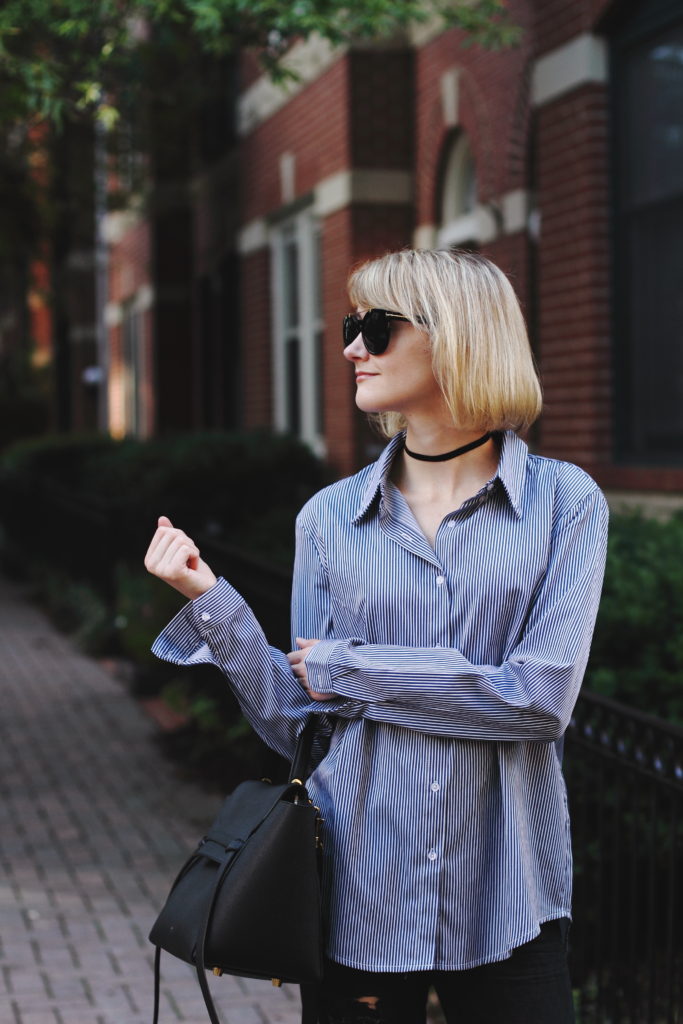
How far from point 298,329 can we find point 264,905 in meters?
10.5

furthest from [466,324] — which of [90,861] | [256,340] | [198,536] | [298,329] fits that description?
[256,340]

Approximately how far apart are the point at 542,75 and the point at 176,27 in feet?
10.3

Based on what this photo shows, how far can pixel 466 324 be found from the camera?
95.0 inches

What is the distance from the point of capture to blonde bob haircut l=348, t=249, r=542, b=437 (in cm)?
241

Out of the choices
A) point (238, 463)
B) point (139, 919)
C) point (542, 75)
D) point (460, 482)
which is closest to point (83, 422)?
point (238, 463)

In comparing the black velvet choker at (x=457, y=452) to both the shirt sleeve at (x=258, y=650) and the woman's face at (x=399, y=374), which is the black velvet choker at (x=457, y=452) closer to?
the woman's face at (x=399, y=374)

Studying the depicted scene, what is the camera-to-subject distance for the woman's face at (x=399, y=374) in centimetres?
247

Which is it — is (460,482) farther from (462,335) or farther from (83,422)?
(83,422)

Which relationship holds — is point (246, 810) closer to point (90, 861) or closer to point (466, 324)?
point (466, 324)

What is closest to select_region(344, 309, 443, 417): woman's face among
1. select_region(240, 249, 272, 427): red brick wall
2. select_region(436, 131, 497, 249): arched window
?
select_region(436, 131, 497, 249): arched window

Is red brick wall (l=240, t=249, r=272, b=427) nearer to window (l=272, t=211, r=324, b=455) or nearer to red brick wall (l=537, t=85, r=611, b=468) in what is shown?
window (l=272, t=211, r=324, b=455)

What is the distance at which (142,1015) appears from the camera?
4.28m

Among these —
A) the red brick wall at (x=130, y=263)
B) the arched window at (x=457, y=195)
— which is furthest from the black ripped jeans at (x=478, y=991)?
the red brick wall at (x=130, y=263)

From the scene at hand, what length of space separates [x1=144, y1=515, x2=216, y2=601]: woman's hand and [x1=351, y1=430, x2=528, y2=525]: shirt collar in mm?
304
